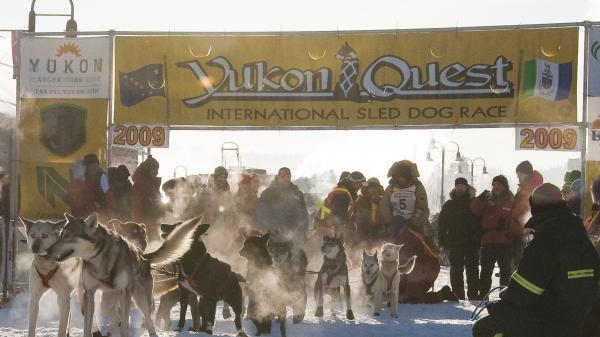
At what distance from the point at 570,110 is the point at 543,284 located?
637 cm

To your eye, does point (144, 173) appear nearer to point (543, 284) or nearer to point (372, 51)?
point (372, 51)

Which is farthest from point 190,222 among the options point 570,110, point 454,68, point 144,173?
point 570,110

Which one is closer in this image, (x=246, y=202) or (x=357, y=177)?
(x=246, y=202)

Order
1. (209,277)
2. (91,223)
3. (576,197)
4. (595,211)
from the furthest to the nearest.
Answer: (576,197)
(209,277)
(91,223)
(595,211)

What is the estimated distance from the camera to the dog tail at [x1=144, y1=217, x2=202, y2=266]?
25.5 ft

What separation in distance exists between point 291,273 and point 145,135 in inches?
110

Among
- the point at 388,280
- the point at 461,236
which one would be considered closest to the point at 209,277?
the point at 388,280

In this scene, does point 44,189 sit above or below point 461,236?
above

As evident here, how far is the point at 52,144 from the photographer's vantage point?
1096 centimetres

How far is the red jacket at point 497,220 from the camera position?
1105 centimetres

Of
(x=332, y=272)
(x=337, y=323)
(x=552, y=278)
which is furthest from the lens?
(x=332, y=272)

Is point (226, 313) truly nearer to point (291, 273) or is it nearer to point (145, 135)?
point (291, 273)

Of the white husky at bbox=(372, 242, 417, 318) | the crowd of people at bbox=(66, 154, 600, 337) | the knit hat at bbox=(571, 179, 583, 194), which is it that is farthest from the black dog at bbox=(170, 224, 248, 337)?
the knit hat at bbox=(571, 179, 583, 194)

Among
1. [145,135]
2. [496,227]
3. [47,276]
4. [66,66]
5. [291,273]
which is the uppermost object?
[66,66]
